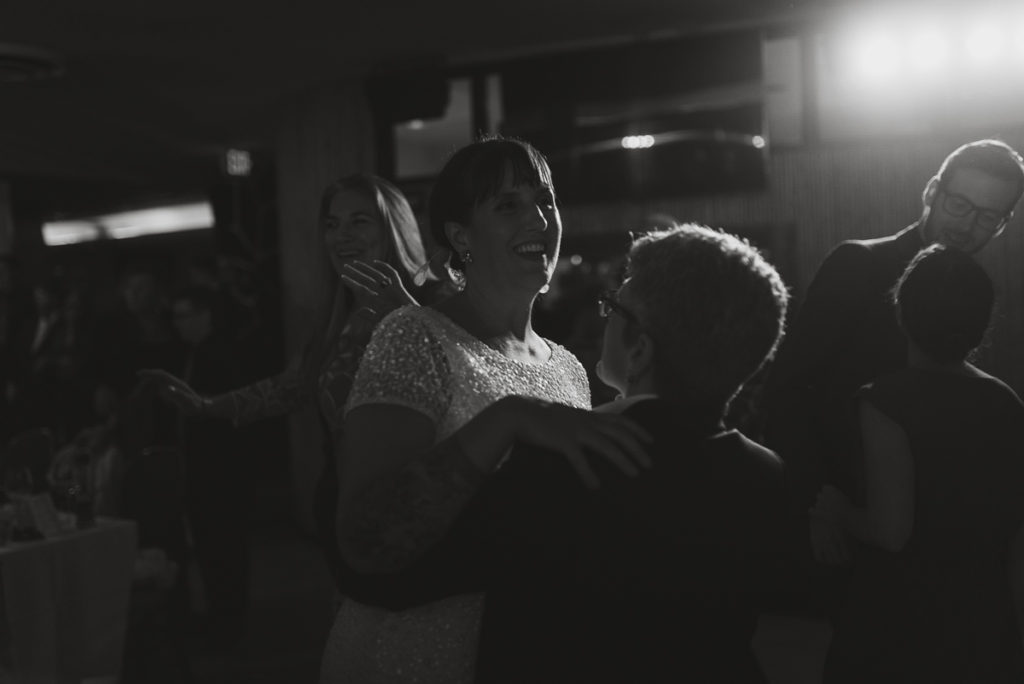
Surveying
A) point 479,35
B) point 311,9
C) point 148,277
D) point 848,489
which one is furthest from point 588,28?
point 848,489

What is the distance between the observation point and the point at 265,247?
26.3ft

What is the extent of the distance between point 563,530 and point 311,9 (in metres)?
4.19

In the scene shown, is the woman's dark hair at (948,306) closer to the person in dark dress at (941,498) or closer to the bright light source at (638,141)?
the person in dark dress at (941,498)

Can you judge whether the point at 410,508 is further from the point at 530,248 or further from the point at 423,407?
the point at 530,248

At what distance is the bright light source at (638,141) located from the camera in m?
5.65

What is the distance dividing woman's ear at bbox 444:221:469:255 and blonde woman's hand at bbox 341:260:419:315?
0.94 feet

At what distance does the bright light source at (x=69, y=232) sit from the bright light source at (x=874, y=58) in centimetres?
798

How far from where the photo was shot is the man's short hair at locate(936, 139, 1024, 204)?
2311 millimetres

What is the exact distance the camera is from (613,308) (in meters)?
1.28

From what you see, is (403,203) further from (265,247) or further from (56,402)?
(265,247)

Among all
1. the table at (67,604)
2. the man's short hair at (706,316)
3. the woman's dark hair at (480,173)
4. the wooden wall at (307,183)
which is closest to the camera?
the man's short hair at (706,316)

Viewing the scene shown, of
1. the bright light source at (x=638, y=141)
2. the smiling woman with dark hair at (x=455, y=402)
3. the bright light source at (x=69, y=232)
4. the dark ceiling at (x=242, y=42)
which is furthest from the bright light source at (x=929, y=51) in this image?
the bright light source at (x=69, y=232)

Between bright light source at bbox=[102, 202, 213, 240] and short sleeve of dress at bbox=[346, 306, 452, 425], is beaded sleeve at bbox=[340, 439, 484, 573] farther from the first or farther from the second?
bright light source at bbox=[102, 202, 213, 240]

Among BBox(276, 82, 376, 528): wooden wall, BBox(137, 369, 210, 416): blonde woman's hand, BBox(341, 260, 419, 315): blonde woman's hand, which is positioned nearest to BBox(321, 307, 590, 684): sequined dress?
BBox(341, 260, 419, 315): blonde woman's hand
